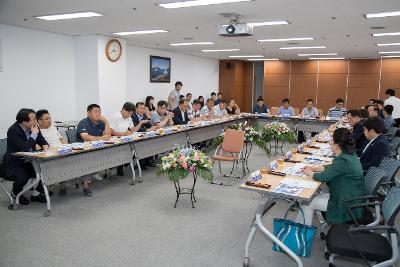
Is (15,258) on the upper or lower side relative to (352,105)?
lower

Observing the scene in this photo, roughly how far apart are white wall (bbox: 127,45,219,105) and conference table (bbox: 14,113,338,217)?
2948 millimetres

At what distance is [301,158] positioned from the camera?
4410 millimetres

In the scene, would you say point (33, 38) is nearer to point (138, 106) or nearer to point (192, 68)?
point (138, 106)

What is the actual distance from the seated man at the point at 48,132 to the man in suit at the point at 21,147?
0.45m

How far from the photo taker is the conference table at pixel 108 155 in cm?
425

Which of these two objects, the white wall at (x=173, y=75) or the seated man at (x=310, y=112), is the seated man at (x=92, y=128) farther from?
the seated man at (x=310, y=112)

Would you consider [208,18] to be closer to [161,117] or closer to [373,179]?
[161,117]

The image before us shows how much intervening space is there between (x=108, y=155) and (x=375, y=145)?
367 cm

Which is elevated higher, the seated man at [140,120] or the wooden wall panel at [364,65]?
the wooden wall panel at [364,65]

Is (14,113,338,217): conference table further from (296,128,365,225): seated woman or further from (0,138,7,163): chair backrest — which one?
(296,128,365,225): seated woman

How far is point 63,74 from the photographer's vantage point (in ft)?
26.9

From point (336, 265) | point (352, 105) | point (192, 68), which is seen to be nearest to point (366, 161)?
point (336, 265)

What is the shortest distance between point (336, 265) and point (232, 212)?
1556mm

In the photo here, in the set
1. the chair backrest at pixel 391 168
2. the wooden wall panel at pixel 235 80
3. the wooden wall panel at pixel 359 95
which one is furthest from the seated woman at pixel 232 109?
the chair backrest at pixel 391 168
